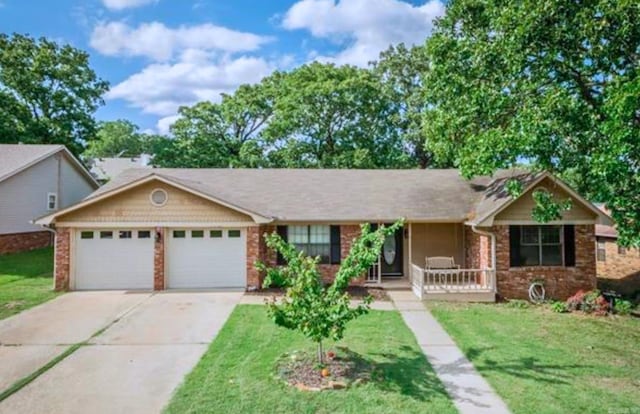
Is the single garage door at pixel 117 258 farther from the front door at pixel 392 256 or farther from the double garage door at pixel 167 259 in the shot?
the front door at pixel 392 256

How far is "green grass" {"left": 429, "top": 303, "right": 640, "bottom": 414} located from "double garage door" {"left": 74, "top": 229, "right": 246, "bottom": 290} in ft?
22.0

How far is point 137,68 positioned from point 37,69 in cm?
1375

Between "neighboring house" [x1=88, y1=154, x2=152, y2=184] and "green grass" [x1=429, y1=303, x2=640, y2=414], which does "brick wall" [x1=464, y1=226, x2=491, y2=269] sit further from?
"neighboring house" [x1=88, y1=154, x2=152, y2=184]

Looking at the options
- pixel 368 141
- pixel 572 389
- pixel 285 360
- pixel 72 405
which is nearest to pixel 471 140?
pixel 572 389

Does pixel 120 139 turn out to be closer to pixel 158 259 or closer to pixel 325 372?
pixel 158 259

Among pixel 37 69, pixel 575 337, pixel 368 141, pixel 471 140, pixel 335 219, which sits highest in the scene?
pixel 37 69

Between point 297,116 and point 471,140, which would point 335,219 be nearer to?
point 471,140

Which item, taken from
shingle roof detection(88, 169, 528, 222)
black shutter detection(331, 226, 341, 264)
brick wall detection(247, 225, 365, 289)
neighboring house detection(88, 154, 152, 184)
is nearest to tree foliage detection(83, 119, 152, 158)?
neighboring house detection(88, 154, 152, 184)

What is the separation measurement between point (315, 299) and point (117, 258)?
378 inches

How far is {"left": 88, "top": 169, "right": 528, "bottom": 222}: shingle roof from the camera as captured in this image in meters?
13.9

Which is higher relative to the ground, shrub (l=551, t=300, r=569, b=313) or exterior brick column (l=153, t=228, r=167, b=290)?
exterior brick column (l=153, t=228, r=167, b=290)

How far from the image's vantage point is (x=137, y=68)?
67.6 feet

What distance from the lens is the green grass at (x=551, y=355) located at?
→ 5.84 m

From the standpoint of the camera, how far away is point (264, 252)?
14055 mm
